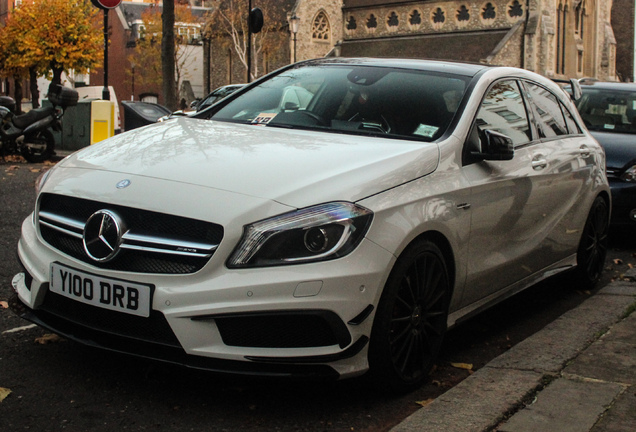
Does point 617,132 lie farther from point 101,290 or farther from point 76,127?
point 76,127

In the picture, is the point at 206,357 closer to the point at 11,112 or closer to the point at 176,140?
the point at 176,140

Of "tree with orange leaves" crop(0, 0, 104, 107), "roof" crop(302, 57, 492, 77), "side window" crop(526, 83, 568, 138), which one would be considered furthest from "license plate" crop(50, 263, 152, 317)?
"tree with orange leaves" crop(0, 0, 104, 107)

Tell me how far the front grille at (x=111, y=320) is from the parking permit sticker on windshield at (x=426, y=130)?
5.95 feet

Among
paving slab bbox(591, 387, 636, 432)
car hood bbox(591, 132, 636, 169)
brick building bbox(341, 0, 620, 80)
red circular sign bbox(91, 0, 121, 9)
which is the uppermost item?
brick building bbox(341, 0, 620, 80)

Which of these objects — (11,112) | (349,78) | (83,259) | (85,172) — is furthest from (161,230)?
(11,112)

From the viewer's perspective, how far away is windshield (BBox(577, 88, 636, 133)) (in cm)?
973

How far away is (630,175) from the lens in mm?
8398

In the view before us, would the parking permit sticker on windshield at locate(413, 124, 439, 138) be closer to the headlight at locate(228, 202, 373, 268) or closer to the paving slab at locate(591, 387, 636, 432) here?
the headlight at locate(228, 202, 373, 268)

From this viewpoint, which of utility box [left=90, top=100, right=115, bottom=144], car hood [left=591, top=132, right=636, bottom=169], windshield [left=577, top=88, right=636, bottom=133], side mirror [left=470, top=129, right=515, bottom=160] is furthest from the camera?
utility box [left=90, top=100, right=115, bottom=144]

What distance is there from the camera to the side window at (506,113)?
475cm

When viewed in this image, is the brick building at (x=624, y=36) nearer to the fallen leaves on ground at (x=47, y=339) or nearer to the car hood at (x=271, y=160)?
the car hood at (x=271, y=160)

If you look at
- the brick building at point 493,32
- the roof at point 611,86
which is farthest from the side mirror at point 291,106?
the brick building at point 493,32

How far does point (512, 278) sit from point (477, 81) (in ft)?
3.86

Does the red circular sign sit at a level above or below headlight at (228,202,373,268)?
above
